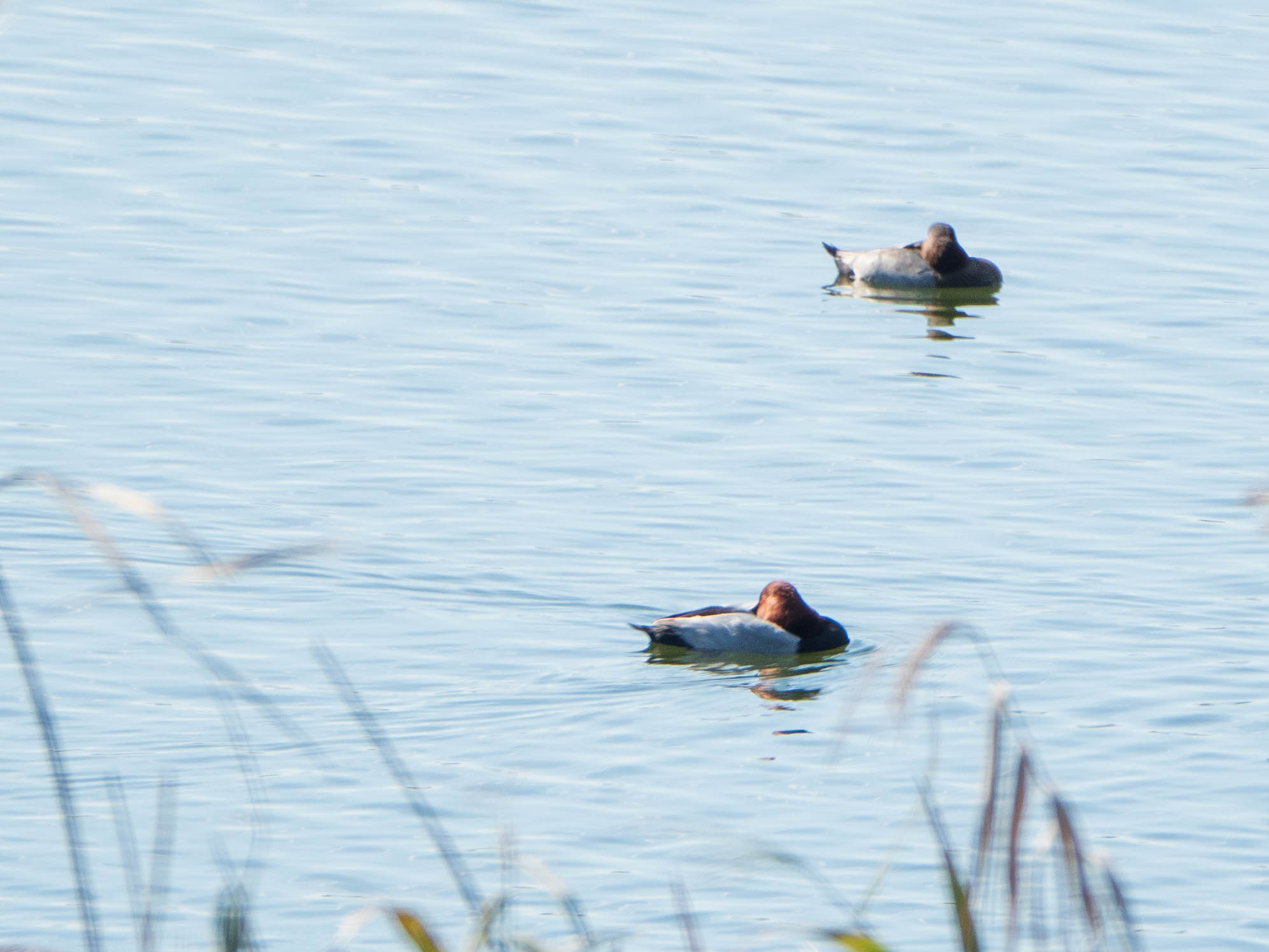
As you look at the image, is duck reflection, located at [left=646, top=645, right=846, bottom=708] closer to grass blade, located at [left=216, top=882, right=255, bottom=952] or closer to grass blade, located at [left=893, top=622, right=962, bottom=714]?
grass blade, located at [left=893, top=622, right=962, bottom=714]

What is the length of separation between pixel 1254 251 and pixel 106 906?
1348 cm

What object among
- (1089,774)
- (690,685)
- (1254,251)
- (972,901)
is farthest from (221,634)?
(1254,251)

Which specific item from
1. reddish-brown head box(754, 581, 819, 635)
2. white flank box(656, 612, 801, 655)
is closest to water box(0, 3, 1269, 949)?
white flank box(656, 612, 801, 655)

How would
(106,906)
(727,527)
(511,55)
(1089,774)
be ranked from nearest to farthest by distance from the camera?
(106,906)
(1089,774)
(727,527)
(511,55)

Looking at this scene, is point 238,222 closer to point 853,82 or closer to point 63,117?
point 63,117

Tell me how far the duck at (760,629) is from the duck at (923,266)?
7.69m

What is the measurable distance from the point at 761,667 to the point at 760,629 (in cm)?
40

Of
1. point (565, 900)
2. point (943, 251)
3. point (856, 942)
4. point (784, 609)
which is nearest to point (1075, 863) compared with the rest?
point (856, 942)

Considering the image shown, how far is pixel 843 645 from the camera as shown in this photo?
10852 mm

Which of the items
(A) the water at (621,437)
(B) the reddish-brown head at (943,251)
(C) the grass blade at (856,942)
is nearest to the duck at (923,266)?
(B) the reddish-brown head at (943,251)

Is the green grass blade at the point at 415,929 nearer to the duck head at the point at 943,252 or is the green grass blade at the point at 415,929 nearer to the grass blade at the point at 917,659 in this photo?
the grass blade at the point at 917,659

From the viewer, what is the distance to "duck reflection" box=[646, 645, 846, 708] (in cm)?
1044

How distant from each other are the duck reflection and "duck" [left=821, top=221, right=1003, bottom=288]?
25.2 ft

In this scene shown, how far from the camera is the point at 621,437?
1347 cm
